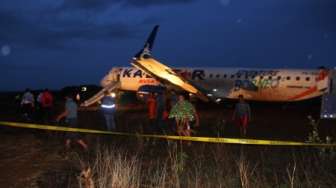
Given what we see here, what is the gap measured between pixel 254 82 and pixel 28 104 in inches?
599

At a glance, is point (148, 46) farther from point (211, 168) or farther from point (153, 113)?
point (211, 168)

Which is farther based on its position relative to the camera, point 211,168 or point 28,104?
point 28,104

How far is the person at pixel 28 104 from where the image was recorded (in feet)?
70.6

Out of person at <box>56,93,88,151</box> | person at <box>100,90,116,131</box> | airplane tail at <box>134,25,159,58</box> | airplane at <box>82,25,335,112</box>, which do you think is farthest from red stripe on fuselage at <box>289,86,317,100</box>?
person at <box>56,93,88,151</box>

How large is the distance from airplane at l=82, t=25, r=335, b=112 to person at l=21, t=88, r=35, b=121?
627 cm

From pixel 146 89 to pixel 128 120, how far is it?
1040cm

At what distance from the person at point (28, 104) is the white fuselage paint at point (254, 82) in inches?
513

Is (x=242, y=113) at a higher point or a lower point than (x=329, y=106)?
lower

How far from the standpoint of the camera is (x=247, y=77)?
31.0 meters

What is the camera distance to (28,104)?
21812 millimetres

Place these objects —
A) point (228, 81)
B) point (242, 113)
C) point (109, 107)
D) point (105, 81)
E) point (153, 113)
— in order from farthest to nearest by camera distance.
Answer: point (105, 81), point (228, 81), point (153, 113), point (109, 107), point (242, 113)

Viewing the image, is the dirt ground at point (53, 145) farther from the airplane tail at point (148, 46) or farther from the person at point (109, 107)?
the airplane tail at point (148, 46)

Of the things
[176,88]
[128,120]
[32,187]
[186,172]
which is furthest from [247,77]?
[32,187]

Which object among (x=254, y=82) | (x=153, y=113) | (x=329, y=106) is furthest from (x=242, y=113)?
(x=254, y=82)
